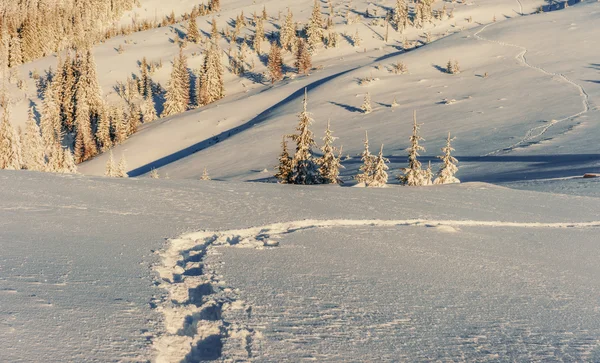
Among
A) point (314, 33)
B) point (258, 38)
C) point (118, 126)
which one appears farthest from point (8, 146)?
point (314, 33)

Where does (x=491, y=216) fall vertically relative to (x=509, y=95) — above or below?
below

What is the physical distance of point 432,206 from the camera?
11.6 meters

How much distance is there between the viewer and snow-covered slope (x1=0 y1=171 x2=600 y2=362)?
176 inches

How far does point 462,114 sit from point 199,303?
36410 millimetres

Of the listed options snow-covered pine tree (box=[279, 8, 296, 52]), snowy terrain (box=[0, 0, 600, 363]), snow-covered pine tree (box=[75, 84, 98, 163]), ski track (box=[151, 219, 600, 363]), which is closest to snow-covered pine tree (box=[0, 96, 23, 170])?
snow-covered pine tree (box=[75, 84, 98, 163])

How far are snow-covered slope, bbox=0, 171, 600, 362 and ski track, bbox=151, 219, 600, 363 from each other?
0.03 m

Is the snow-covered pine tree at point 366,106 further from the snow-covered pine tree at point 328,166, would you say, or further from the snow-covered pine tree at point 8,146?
the snow-covered pine tree at point 8,146

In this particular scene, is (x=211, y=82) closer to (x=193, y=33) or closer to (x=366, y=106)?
(x=193, y=33)

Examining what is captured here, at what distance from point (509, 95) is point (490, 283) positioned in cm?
3786

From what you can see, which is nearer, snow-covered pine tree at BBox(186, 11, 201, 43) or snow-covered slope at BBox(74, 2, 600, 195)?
snow-covered slope at BBox(74, 2, 600, 195)

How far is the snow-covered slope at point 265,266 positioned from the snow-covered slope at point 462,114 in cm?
1359

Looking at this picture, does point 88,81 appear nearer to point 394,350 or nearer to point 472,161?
point 472,161

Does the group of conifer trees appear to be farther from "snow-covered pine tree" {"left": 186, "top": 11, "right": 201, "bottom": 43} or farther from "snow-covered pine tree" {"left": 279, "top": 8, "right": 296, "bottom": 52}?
"snow-covered pine tree" {"left": 186, "top": 11, "right": 201, "bottom": 43}

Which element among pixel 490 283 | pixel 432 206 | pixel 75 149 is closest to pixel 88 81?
pixel 75 149
